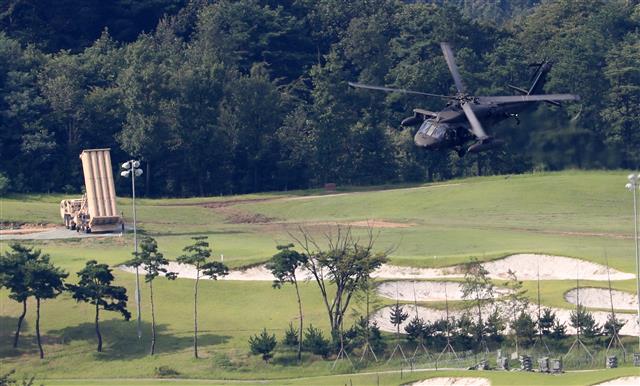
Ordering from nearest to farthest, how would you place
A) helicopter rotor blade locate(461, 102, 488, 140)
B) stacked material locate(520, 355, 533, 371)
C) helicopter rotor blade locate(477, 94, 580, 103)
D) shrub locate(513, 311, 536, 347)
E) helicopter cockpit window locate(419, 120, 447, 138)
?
helicopter rotor blade locate(461, 102, 488, 140) → helicopter rotor blade locate(477, 94, 580, 103) → helicopter cockpit window locate(419, 120, 447, 138) → stacked material locate(520, 355, 533, 371) → shrub locate(513, 311, 536, 347)

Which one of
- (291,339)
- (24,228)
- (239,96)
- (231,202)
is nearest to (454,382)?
(291,339)

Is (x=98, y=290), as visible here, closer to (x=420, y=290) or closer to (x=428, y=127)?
(x=420, y=290)

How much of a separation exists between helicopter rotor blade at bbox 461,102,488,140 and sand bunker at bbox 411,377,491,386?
18.0 m

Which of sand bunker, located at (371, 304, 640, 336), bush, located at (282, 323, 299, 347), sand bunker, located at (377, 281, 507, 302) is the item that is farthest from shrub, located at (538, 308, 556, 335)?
bush, located at (282, 323, 299, 347)

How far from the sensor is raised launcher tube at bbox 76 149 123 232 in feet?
370

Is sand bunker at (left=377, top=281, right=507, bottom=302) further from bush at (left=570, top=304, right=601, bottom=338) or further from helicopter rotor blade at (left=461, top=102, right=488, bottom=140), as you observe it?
helicopter rotor blade at (left=461, top=102, right=488, bottom=140)

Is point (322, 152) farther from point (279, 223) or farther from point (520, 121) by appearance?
point (520, 121)

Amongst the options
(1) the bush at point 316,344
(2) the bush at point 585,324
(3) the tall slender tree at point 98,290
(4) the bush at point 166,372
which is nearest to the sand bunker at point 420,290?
(1) the bush at point 316,344

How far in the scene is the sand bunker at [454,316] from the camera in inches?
3263

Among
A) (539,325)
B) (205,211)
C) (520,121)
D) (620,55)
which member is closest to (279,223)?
(205,211)

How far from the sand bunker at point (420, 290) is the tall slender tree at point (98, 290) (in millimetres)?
16034

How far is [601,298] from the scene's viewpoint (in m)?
87.5

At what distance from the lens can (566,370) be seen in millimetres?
74688

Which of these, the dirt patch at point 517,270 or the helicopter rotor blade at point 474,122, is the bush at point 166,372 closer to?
the dirt patch at point 517,270
